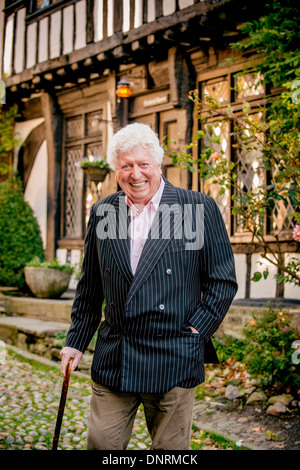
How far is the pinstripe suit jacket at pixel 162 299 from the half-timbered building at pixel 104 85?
301 cm

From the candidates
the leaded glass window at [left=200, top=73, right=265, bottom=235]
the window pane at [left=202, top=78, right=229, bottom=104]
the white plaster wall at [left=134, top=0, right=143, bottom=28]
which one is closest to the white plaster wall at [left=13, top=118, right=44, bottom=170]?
the white plaster wall at [left=134, top=0, right=143, bottom=28]

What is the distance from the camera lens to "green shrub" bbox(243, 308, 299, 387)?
16.8 feet

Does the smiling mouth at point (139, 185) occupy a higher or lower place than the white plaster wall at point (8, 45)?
lower

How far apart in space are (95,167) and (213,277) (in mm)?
6692

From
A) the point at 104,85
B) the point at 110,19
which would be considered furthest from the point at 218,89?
the point at 104,85

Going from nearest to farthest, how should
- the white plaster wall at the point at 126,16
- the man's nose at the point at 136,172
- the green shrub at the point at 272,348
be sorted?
the man's nose at the point at 136,172, the green shrub at the point at 272,348, the white plaster wall at the point at 126,16

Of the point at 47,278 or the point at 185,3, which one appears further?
the point at 47,278

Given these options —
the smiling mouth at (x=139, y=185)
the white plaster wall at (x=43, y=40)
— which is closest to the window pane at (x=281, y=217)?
the smiling mouth at (x=139, y=185)

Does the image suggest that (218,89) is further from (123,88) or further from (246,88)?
(123,88)

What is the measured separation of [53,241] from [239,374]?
5477mm

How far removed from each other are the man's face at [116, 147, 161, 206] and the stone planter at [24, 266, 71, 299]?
6666 mm

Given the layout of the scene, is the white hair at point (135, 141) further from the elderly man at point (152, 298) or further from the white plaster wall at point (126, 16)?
the white plaster wall at point (126, 16)

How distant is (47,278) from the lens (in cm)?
907

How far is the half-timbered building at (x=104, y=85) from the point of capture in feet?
23.4
